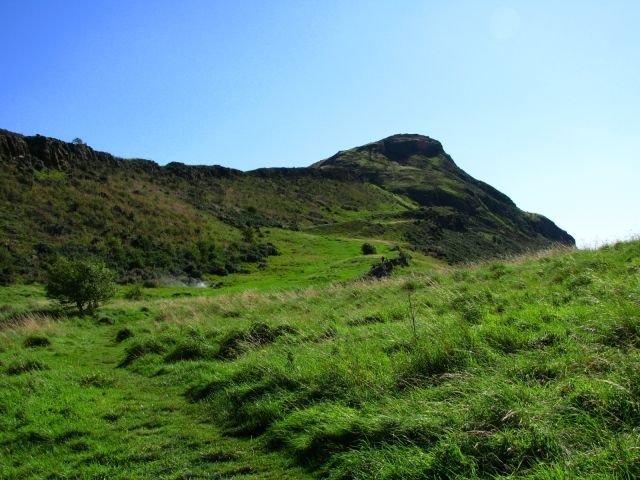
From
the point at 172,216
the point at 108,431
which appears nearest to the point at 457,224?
the point at 172,216

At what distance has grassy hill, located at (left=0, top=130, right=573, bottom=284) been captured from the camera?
62906 millimetres

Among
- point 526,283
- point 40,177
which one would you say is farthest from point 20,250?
point 526,283

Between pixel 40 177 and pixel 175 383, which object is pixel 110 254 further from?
pixel 175 383

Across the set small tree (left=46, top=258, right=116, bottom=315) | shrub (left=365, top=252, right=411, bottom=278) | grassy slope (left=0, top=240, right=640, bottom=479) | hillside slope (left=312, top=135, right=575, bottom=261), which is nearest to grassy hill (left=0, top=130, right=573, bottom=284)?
hillside slope (left=312, top=135, right=575, bottom=261)

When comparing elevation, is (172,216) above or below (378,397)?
above

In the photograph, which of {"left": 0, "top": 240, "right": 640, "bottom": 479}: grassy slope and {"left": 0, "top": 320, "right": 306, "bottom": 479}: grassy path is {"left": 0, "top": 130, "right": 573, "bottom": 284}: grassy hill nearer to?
{"left": 0, "top": 320, "right": 306, "bottom": 479}: grassy path

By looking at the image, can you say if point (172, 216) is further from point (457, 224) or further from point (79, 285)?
point (457, 224)

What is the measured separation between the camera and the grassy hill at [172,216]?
62.9m

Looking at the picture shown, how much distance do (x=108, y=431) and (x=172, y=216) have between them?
7975cm

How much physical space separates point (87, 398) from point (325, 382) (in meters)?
6.18

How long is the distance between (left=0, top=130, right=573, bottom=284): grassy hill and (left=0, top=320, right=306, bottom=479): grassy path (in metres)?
43.6

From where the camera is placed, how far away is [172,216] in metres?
85.0

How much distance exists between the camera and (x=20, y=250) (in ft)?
182

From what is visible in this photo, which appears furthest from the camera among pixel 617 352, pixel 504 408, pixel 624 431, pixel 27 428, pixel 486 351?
pixel 27 428
